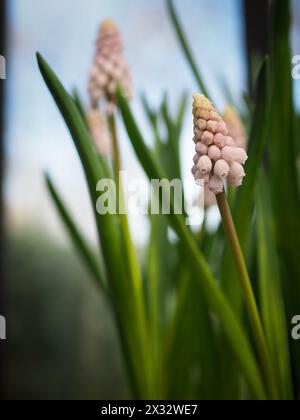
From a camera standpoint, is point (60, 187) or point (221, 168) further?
point (60, 187)

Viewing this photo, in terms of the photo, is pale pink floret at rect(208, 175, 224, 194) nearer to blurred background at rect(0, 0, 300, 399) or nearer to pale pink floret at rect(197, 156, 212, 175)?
pale pink floret at rect(197, 156, 212, 175)

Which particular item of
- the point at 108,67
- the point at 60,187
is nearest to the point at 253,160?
the point at 108,67

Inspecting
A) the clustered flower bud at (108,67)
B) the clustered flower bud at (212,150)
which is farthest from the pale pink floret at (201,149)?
the clustered flower bud at (108,67)

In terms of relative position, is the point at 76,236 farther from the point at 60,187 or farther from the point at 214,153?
the point at 60,187

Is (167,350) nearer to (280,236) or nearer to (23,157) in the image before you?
(280,236)

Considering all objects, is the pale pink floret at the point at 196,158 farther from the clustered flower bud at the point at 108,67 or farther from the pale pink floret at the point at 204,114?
the clustered flower bud at the point at 108,67

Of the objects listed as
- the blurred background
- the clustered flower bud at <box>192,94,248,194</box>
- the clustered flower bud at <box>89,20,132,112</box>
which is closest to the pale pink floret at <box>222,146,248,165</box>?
the clustered flower bud at <box>192,94,248,194</box>

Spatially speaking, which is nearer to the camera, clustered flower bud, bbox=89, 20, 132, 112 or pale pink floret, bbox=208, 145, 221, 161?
pale pink floret, bbox=208, 145, 221, 161
